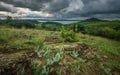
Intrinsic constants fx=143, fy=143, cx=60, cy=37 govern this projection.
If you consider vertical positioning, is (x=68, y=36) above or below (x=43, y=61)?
above

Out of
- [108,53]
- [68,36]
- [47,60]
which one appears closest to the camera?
[47,60]

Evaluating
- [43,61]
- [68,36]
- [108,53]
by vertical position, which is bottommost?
[108,53]

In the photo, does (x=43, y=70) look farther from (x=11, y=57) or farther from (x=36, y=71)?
(x=11, y=57)

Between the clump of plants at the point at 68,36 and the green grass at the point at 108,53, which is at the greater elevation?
the clump of plants at the point at 68,36

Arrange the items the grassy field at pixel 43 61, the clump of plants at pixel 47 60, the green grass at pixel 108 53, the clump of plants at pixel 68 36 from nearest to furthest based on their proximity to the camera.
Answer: the grassy field at pixel 43 61 → the clump of plants at pixel 47 60 → the green grass at pixel 108 53 → the clump of plants at pixel 68 36

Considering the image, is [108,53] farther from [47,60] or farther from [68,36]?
[47,60]

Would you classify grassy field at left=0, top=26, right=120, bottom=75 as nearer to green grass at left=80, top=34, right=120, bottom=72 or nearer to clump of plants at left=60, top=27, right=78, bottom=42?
green grass at left=80, top=34, right=120, bottom=72

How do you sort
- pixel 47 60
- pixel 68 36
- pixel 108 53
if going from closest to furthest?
pixel 47 60 < pixel 68 36 < pixel 108 53

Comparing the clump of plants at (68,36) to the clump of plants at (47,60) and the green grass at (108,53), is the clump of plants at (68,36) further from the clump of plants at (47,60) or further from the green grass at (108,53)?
the clump of plants at (47,60)

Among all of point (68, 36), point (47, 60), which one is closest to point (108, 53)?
point (68, 36)

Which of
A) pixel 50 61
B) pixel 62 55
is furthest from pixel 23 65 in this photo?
pixel 62 55

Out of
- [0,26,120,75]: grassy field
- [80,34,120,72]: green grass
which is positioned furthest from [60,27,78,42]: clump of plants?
[0,26,120,75]: grassy field

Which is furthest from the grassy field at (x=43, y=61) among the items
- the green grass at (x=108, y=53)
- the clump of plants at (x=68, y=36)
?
the clump of plants at (x=68, y=36)

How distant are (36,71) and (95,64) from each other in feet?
9.84
